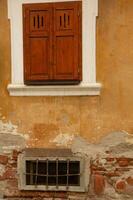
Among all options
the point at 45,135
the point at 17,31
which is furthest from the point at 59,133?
the point at 17,31

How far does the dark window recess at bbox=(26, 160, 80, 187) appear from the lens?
228 inches

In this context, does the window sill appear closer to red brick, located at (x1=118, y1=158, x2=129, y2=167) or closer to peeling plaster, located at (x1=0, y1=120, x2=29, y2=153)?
peeling plaster, located at (x1=0, y1=120, x2=29, y2=153)

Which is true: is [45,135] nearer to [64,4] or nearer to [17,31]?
[17,31]

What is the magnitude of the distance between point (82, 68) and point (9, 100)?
48.9 inches

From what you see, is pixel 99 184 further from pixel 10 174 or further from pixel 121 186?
pixel 10 174

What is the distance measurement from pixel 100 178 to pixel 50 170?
795 millimetres

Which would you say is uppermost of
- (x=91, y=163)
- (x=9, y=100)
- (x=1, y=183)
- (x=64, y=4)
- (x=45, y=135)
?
(x=64, y=4)

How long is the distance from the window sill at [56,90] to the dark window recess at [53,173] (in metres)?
1.05

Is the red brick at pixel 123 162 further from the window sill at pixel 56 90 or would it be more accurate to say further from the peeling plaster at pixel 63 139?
the window sill at pixel 56 90

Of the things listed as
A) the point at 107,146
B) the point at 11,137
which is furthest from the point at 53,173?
the point at 107,146

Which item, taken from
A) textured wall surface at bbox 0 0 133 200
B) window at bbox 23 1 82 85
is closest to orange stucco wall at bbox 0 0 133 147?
textured wall surface at bbox 0 0 133 200

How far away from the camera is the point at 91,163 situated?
18.7ft

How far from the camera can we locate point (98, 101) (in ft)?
18.5

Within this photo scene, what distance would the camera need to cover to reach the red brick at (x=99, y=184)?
5645 mm
